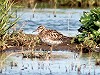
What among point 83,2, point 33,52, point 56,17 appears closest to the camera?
point 33,52

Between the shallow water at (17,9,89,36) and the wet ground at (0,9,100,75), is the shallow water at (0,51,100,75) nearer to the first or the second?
the wet ground at (0,9,100,75)

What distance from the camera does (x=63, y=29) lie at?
18.2m

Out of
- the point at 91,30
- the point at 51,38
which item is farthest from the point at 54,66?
the point at 91,30

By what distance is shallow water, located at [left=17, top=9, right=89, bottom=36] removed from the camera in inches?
715

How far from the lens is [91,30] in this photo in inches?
550

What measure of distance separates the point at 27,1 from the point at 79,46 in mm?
13291

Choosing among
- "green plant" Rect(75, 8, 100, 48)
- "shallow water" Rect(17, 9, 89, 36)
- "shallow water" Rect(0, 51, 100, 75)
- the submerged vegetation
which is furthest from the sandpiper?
the submerged vegetation

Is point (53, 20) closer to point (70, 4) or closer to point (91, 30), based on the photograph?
point (70, 4)

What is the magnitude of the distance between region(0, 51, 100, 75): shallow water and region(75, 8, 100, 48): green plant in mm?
1130

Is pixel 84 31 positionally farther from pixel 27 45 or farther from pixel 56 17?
pixel 56 17

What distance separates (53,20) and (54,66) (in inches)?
365

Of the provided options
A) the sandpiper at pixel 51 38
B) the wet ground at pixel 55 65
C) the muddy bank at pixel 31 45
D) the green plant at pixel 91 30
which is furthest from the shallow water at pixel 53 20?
the wet ground at pixel 55 65

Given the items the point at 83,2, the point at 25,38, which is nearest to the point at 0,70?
the point at 25,38

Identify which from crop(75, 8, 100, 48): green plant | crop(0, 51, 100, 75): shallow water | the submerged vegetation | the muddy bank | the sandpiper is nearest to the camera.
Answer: crop(0, 51, 100, 75): shallow water
